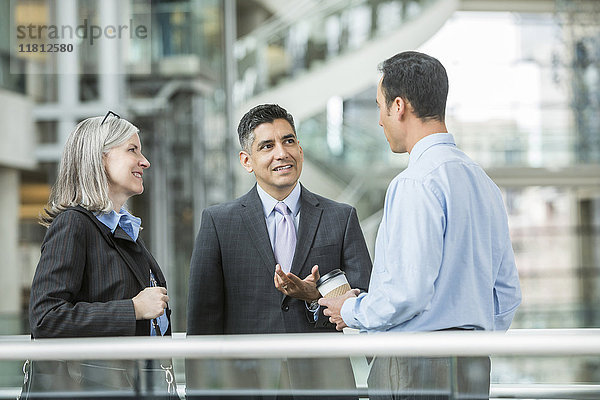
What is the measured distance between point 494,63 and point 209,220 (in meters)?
18.0

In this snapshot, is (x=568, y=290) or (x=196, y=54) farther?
(x=568, y=290)

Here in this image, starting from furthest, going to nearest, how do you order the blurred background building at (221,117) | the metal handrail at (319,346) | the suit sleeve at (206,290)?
the blurred background building at (221,117) → the suit sleeve at (206,290) → the metal handrail at (319,346)

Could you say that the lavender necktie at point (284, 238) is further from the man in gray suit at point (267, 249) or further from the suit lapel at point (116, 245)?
the suit lapel at point (116, 245)

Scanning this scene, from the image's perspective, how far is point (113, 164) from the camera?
239 centimetres

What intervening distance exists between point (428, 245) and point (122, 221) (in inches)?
35.6

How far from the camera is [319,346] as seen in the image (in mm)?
1694

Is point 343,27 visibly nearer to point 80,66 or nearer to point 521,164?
point 521,164

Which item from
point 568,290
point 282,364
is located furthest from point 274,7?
point 282,364

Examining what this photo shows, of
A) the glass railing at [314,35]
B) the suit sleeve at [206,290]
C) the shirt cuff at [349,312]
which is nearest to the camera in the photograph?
the shirt cuff at [349,312]

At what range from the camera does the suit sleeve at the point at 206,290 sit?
2.62 m

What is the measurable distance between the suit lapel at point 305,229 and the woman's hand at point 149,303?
55 centimetres

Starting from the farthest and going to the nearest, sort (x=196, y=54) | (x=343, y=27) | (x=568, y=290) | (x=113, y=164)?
1. (x=568, y=290)
2. (x=343, y=27)
3. (x=196, y=54)
4. (x=113, y=164)

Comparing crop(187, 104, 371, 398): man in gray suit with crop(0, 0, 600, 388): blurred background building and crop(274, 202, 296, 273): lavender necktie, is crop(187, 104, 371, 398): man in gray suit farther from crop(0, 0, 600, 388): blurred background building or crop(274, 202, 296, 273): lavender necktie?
crop(0, 0, 600, 388): blurred background building

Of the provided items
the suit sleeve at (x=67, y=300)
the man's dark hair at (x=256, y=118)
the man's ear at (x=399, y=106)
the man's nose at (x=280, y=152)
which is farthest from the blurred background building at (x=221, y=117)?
the man's ear at (x=399, y=106)
